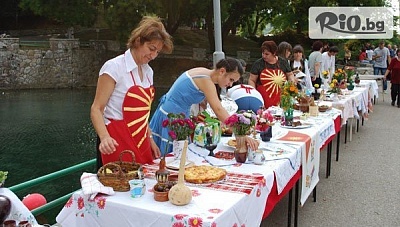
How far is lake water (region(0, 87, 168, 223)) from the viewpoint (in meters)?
9.22

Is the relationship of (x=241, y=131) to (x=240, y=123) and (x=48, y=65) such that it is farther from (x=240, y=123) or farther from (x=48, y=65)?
(x=48, y=65)

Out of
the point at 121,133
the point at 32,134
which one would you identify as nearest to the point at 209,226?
the point at 121,133

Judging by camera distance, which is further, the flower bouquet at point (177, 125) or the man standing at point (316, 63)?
the man standing at point (316, 63)

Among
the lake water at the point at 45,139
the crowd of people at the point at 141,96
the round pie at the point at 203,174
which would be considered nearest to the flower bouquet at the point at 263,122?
the crowd of people at the point at 141,96

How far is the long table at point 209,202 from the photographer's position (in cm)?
208

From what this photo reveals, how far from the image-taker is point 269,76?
5.40 m

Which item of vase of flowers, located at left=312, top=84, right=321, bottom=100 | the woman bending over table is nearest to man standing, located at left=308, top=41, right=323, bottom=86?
vase of flowers, located at left=312, top=84, right=321, bottom=100

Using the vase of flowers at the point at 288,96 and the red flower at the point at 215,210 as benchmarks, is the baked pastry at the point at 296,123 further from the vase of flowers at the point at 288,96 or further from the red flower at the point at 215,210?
the red flower at the point at 215,210

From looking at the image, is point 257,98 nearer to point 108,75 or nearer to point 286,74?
point 286,74

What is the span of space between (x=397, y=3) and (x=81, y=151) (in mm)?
20392

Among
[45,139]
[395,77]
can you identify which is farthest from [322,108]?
[45,139]

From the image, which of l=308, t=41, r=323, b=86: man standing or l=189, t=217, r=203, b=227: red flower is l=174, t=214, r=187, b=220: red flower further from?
l=308, t=41, r=323, b=86: man standing

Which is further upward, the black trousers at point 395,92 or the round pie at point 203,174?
the round pie at point 203,174

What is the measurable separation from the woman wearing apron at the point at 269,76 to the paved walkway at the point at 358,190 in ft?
3.74
